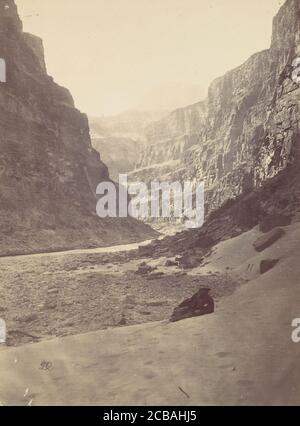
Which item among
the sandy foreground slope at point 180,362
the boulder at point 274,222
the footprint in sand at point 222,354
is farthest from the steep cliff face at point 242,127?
the footprint in sand at point 222,354

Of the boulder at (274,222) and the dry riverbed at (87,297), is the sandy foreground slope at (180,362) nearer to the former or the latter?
the dry riverbed at (87,297)

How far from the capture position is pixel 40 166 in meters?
42.9

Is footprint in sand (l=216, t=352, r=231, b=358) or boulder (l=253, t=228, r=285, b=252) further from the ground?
boulder (l=253, t=228, r=285, b=252)

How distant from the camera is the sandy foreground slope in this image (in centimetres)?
536

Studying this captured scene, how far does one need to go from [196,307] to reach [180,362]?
2.75m

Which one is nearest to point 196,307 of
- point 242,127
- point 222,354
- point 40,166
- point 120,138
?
point 222,354

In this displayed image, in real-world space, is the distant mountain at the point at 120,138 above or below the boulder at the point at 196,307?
above

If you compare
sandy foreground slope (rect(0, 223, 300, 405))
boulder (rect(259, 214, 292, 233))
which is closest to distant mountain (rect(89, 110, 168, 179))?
boulder (rect(259, 214, 292, 233))

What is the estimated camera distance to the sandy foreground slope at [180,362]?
17.6 ft

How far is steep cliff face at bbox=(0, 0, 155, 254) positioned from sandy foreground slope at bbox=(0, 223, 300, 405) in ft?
82.8

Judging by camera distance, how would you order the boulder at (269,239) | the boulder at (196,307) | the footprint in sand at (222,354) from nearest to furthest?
the footprint in sand at (222,354) → the boulder at (196,307) → the boulder at (269,239)

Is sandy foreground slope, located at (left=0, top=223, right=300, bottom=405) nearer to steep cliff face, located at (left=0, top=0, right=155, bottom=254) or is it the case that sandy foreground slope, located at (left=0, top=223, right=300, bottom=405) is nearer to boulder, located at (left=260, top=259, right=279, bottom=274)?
boulder, located at (left=260, top=259, right=279, bottom=274)

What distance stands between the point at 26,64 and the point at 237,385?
49.5 m

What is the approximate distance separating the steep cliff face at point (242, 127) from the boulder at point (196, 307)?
74.4ft
